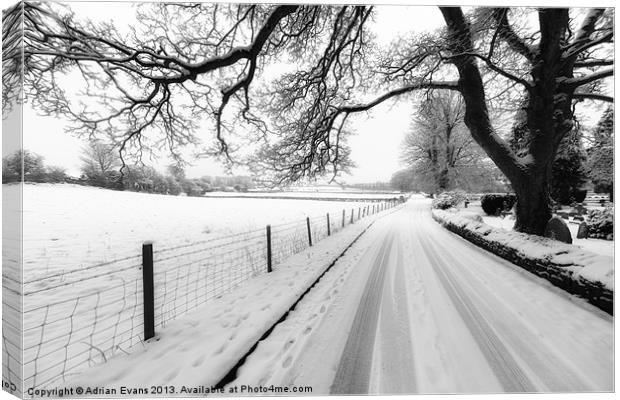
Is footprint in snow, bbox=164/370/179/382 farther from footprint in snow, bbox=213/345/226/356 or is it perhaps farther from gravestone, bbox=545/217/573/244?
gravestone, bbox=545/217/573/244

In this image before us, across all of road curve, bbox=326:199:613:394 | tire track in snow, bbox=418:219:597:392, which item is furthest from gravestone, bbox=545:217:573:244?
tire track in snow, bbox=418:219:597:392

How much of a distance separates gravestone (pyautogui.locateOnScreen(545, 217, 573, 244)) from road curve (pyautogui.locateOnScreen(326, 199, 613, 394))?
209 cm

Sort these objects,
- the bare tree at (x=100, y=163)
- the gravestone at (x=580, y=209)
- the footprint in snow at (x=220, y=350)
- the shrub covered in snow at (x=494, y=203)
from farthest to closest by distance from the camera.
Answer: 1. the shrub covered in snow at (x=494, y=203)
2. the gravestone at (x=580, y=209)
3. the bare tree at (x=100, y=163)
4. the footprint in snow at (x=220, y=350)

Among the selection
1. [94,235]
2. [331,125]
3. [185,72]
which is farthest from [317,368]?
[94,235]

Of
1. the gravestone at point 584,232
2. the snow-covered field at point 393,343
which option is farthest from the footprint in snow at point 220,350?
the gravestone at point 584,232

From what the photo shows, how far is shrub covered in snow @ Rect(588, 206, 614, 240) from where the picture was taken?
5.12 m

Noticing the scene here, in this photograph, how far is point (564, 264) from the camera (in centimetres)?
297

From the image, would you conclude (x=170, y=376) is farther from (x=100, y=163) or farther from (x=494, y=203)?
(x=494, y=203)

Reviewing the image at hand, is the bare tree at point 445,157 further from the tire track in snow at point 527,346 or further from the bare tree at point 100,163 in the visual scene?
the bare tree at point 100,163

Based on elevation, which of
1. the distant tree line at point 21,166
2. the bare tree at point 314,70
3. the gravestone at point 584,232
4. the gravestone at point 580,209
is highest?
the bare tree at point 314,70

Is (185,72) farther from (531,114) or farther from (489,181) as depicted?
(489,181)

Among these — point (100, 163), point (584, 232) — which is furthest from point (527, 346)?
point (100, 163)

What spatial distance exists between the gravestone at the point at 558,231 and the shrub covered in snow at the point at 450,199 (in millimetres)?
13019

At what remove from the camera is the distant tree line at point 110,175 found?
224 cm
